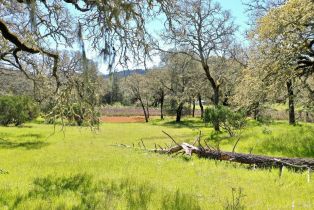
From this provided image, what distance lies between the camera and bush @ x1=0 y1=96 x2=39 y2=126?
31.0m

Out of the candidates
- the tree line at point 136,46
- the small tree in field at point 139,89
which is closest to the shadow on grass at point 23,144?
the tree line at point 136,46

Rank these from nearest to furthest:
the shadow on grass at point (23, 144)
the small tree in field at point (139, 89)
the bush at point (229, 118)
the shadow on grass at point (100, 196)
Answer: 1. the shadow on grass at point (100, 196)
2. the shadow on grass at point (23, 144)
3. the bush at point (229, 118)
4. the small tree in field at point (139, 89)

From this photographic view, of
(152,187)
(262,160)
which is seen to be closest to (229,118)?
(262,160)

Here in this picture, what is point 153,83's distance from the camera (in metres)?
57.2

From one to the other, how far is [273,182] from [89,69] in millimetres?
5107

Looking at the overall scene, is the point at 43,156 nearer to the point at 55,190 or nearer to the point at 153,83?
the point at 55,190

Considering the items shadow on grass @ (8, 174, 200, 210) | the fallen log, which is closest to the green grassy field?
shadow on grass @ (8, 174, 200, 210)

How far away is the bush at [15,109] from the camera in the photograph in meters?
31.0

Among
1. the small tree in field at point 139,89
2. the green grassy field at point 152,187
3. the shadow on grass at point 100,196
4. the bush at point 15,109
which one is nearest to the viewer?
the shadow on grass at point 100,196

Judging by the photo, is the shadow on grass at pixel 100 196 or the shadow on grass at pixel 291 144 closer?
the shadow on grass at pixel 100 196

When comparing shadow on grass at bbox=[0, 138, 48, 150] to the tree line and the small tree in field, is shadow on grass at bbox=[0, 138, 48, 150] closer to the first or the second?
the tree line

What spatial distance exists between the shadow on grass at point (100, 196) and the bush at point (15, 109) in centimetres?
2381

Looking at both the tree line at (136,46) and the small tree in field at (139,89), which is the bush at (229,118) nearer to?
the tree line at (136,46)

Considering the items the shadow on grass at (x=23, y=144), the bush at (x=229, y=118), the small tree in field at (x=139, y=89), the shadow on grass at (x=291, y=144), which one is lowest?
the shadow on grass at (x=23, y=144)
